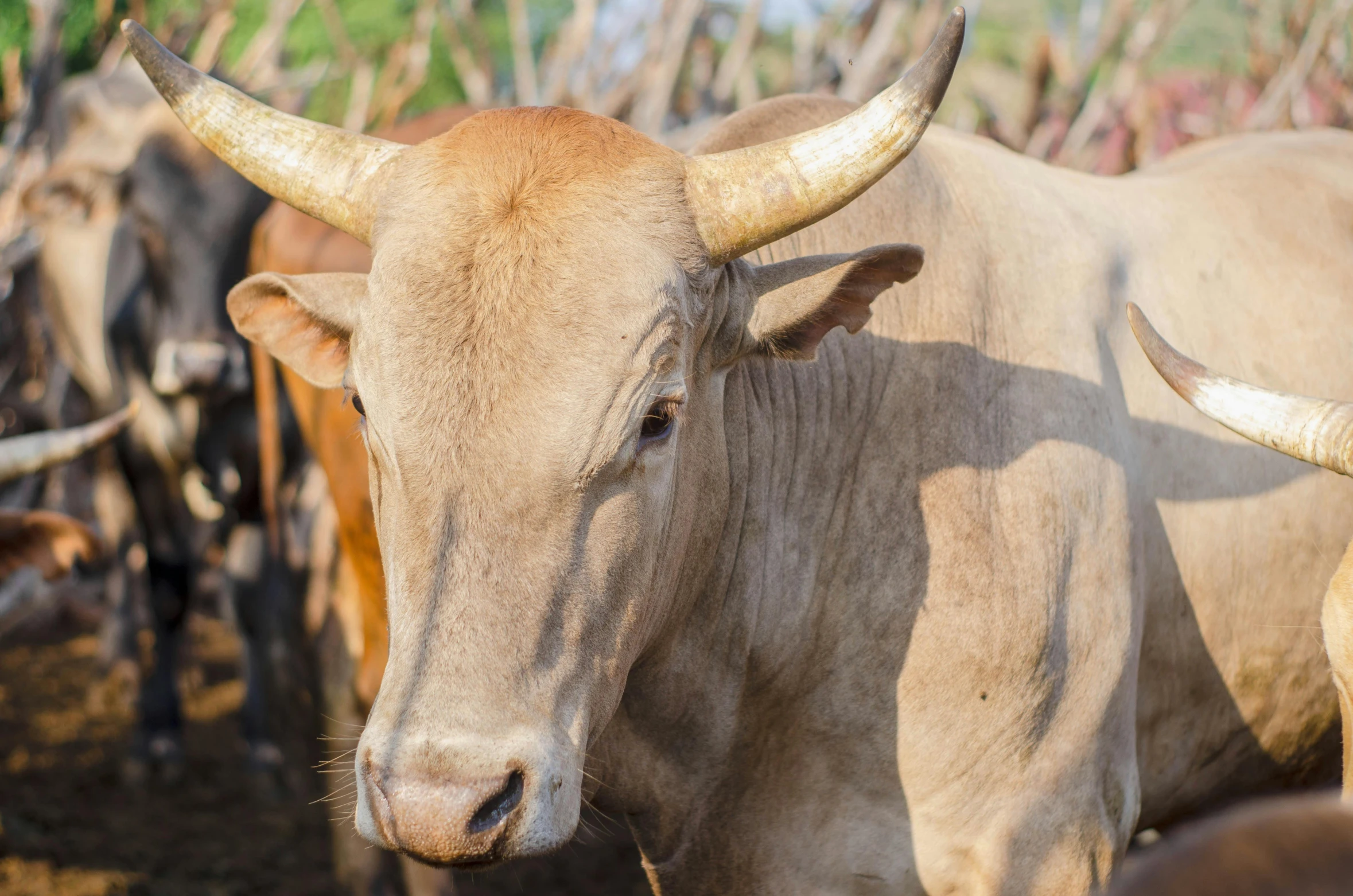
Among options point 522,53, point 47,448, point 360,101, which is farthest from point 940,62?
point 360,101

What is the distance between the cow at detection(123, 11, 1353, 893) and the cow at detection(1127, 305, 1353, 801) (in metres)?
0.29

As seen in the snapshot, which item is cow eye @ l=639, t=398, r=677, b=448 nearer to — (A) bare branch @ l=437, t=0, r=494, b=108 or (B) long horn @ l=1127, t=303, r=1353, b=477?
(B) long horn @ l=1127, t=303, r=1353, b=477

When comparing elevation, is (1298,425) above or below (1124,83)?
below

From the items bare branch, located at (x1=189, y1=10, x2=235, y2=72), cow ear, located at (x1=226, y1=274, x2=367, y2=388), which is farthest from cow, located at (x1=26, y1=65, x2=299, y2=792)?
cow ear, located at (x1=226, y1=274, x2=367, y2=388)

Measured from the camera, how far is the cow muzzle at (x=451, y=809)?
1843 mm

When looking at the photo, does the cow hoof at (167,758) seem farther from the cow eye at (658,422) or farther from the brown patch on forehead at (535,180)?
the cow eye at (658,422)

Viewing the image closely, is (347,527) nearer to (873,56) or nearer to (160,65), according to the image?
(160,65)

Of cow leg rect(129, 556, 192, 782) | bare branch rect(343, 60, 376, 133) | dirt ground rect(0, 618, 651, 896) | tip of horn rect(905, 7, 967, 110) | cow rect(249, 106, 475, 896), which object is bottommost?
dirt ground rect(0, 618, 651, 896)

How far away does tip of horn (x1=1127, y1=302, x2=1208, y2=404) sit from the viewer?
2482 millimetres

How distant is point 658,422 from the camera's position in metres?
2.22

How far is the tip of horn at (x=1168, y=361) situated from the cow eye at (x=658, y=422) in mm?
1001

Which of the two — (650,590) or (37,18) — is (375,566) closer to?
(650,590)

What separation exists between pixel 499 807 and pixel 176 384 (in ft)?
14.3

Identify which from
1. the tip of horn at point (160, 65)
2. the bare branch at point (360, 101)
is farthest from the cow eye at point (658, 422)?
the bare branch at point (360, 101)
